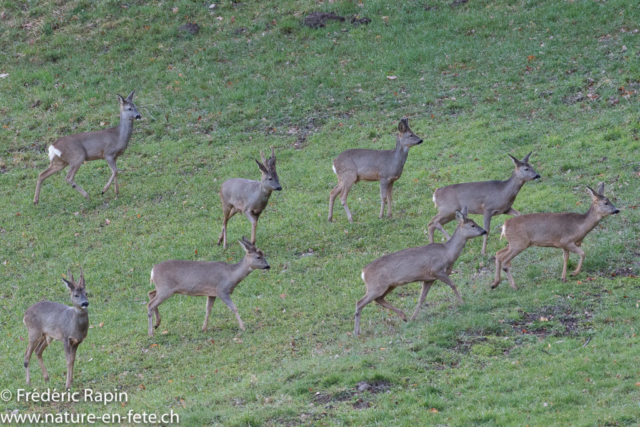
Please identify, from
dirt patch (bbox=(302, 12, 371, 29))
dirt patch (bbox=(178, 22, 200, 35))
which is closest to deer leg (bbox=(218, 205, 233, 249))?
dirt patch (bbox=(302, 12, 371, 29))

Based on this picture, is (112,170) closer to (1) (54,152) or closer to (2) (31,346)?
(1) (54,152)

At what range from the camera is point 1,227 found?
664 inches

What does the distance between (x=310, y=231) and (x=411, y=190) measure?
8.44ft

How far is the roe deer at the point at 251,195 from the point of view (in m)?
14.5

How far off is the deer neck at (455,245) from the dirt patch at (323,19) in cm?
1418

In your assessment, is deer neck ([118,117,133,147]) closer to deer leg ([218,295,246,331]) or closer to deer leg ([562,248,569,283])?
deer leg ([218,295,246,331])

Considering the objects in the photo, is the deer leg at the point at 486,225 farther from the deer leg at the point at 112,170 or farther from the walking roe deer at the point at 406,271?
the deer leg at the point at 112,170

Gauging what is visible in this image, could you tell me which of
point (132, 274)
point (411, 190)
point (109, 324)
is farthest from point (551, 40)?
point (109, 324)

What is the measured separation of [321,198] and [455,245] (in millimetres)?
5525

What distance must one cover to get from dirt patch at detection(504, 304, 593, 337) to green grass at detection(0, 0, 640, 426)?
3 cm

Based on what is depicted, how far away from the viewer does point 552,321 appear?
33.6ft

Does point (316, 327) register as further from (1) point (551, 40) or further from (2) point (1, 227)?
(1) point (551, 40)

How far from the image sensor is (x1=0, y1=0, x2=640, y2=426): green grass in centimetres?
920

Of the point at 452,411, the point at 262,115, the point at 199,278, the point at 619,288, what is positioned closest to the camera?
the point at 452,411
